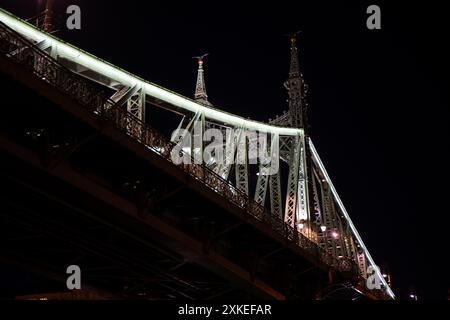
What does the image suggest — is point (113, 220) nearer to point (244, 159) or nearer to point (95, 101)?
point (95, 101)

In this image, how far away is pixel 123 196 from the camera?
70.5 feet

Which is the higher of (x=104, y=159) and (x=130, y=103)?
(x=130, y=103)

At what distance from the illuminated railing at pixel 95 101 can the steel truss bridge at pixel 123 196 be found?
0.04 m

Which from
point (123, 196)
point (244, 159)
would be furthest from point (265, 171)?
point (123, 196)

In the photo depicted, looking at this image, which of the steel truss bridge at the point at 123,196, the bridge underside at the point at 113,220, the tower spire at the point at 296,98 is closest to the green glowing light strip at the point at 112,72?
the steel truss bridge at the point at 123,196

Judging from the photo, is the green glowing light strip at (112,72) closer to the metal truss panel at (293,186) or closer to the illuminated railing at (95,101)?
the illuminated railing at (95,101)

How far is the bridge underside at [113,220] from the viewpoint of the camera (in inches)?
699

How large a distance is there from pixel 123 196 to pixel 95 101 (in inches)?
148

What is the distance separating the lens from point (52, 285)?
3297 cm

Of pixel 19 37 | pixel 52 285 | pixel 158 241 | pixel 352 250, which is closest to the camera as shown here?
pixel 19 37

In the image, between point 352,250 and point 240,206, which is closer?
point 240,206
